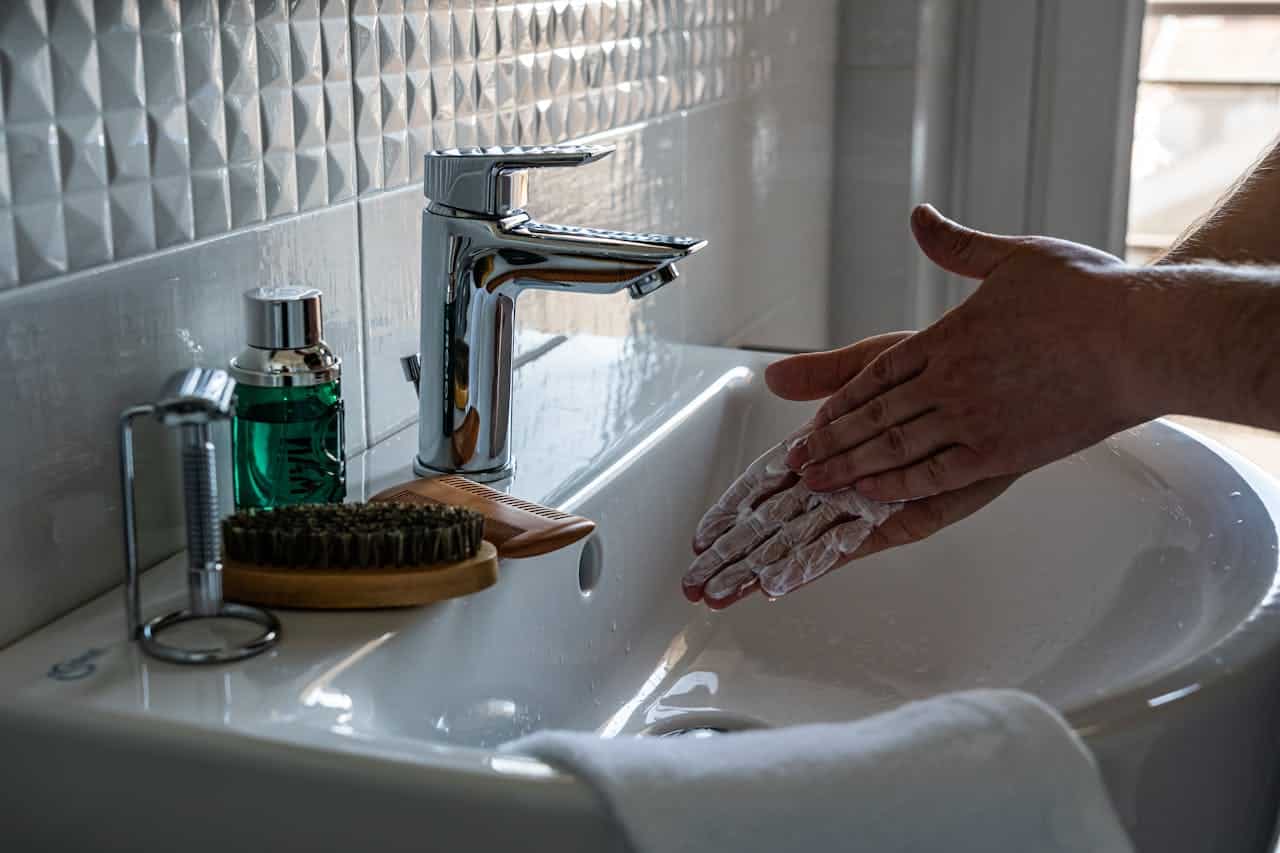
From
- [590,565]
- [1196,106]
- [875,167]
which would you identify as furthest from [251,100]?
[1196,106]

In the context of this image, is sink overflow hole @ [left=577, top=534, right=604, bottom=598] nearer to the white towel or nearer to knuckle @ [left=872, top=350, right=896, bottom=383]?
knuckle @ [left=872, top=350, right=896, bottom=383]

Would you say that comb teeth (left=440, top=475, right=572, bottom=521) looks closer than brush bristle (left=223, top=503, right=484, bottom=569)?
No

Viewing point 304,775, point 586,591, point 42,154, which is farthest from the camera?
point 586,591

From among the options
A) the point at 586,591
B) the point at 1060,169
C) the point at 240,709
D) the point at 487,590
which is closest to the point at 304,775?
the point at 240,709

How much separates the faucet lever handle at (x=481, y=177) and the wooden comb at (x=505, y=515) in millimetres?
139

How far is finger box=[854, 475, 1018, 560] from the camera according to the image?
81 centimetres

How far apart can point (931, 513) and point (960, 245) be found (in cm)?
15

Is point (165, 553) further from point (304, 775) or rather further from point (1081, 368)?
point (1081, 368)

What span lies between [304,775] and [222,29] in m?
0.36

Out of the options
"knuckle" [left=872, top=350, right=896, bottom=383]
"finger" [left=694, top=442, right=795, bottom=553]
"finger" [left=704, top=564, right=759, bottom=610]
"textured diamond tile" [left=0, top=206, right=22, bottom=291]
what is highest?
"textured diamond tile" [left=0, top=206, right=22, bottom=291]

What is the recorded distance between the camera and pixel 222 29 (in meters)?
0.67

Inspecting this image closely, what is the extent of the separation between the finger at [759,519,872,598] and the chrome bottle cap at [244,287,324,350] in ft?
0.91

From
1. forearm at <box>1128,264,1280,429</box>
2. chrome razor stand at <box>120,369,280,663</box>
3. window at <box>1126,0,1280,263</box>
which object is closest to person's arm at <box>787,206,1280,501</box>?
forearm at <box>1128,264,1280,429</box>

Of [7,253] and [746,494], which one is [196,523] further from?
[746,494]
